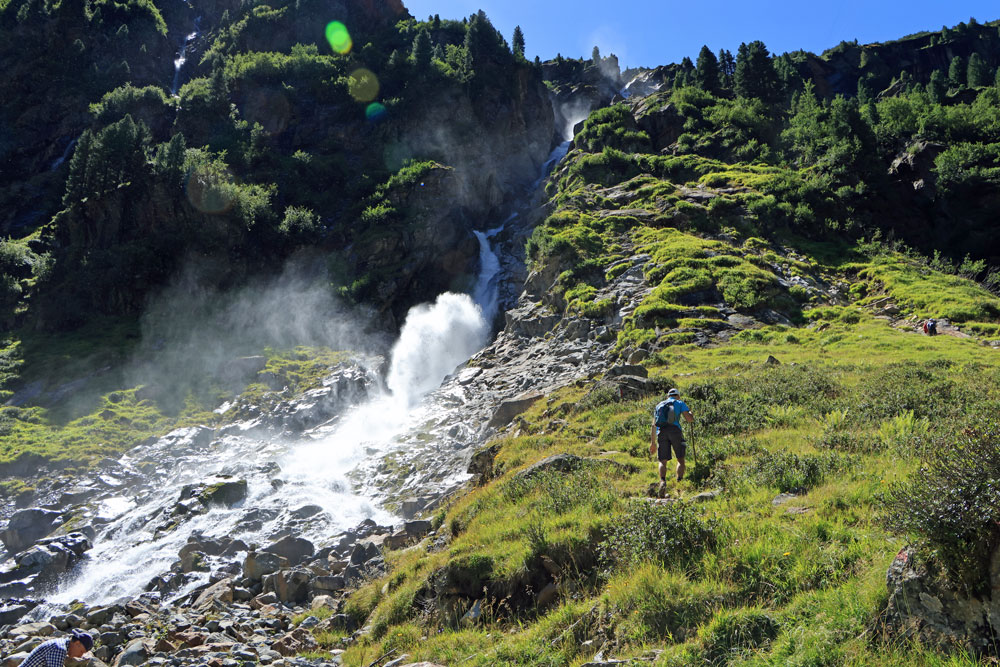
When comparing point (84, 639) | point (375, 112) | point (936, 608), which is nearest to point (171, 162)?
point (375, 112)

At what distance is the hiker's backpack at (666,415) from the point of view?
1223cm

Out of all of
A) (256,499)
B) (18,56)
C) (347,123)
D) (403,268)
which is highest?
(18,56)

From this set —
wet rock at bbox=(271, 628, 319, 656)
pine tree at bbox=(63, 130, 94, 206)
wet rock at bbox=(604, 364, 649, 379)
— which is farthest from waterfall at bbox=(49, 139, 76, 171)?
wet rock at bbox=(271, 628, 319, 656)

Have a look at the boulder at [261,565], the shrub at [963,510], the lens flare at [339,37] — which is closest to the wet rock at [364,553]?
the boulder at [261,565]

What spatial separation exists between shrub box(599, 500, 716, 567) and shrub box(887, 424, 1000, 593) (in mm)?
2747

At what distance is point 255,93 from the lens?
2968 inches

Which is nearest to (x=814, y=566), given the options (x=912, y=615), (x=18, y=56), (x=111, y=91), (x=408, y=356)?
(x=912, y=615)

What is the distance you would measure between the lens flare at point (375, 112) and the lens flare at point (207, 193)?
23.2m

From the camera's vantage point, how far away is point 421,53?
79.3 meters

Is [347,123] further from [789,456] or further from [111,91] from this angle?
[789,456]

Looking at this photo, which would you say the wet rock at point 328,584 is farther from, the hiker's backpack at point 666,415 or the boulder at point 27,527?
the boulder at point 27,527

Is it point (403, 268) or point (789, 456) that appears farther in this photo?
point (403, 268)

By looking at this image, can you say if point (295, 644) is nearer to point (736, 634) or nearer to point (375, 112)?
point (736, 634)

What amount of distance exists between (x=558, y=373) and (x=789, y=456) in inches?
746
